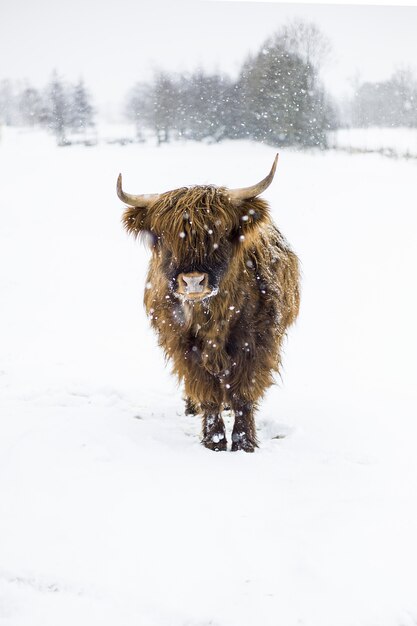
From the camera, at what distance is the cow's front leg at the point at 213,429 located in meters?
3.27

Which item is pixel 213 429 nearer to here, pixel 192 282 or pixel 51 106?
pixel 192 282

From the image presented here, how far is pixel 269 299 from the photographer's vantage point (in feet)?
10.7

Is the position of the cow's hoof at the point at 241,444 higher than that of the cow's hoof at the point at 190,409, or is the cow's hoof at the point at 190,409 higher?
the cow's hoof at the point at 241,444

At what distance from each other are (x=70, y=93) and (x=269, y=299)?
9.39 meters

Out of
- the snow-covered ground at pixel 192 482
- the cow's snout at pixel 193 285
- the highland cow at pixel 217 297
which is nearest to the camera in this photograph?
the snow-covered ground at pixel 192 482

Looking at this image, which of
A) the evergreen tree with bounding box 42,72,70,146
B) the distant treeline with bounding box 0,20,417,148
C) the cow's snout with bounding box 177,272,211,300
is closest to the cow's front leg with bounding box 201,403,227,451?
the cow's snout with bounding box 177,272,211,300

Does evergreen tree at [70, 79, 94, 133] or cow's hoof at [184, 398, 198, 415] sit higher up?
evergreen tree at [70, 79, 94, 133]

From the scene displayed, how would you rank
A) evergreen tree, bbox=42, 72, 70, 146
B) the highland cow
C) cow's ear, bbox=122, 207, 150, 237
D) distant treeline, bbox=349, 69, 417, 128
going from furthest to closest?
evergreen tree, bbox=42, 72, 70, 146, distant treeline, bbox=349, 69, 417, 128, cow's ear, bbox=122, 207, 150, 237, the highland cow

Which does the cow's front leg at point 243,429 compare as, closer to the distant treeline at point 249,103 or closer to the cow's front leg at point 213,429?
the cow's front leg at point 213,429

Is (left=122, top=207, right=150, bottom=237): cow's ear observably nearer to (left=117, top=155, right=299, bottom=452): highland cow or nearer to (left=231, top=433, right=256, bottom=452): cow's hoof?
(left=117, top=155, right=299, bottom=452): highland cow

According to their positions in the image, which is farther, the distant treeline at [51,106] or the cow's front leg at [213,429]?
the distant treeline at [51,106]

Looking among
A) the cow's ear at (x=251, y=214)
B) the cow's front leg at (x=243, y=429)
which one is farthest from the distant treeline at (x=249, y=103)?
the cow's front leg at (x=243, y=429)

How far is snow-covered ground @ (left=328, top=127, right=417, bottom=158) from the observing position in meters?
10.8

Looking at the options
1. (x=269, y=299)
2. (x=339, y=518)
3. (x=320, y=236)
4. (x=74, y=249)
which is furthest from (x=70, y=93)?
(x=339, y=518)
